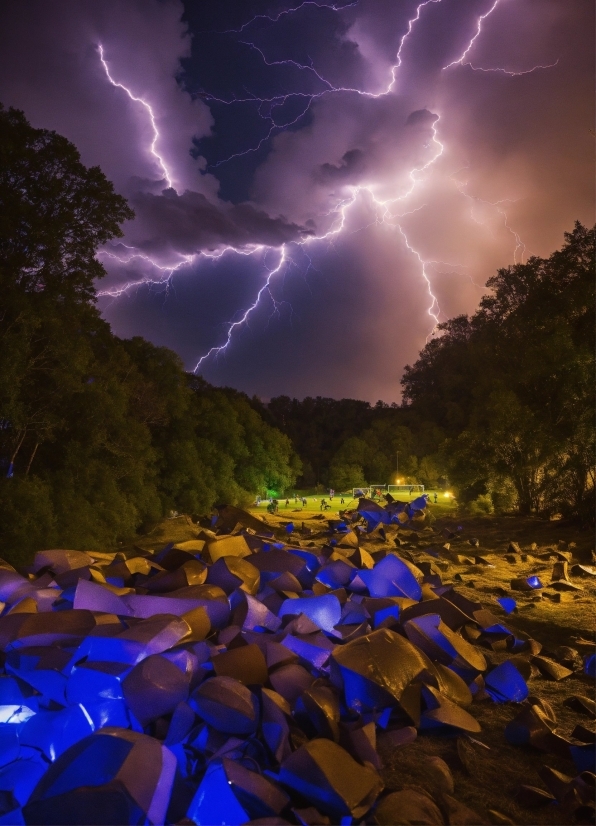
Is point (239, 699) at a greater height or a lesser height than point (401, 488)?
greater

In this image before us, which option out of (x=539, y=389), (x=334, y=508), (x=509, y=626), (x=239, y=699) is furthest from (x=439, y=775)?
(x=334, y=508)

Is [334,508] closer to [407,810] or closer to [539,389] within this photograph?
[539,389]

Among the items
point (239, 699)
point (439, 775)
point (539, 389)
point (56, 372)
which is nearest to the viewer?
point (439, 775)

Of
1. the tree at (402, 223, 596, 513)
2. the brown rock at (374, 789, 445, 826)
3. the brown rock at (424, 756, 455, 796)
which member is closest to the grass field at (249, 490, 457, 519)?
the tree at (402, 223, 596, 513)

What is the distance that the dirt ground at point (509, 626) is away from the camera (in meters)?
2.37

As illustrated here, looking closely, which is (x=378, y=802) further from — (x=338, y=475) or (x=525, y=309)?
Result: (x=338, y=475)

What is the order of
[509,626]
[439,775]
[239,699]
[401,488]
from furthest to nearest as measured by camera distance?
[401,488], [509,626], [239,699], [439,775]

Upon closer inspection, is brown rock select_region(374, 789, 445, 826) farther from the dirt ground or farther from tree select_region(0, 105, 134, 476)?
tree select_region(0, 105, 134, 476)

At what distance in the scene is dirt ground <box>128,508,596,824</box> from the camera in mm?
2365

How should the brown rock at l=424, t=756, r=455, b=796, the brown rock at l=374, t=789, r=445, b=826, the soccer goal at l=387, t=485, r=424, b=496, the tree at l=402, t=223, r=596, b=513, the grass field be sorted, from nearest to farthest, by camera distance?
the brown rock at l=374, t=789, r=445, b=826 < the brown rock at l=424, t=756, r=455, b=796 < the tree at l=402, t=223, r=596, b=513 < the grass field < the soccer goal at l=387, t=485, r=424, b=496

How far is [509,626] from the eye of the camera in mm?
4641

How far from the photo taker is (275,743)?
7.97ft

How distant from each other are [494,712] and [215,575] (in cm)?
226

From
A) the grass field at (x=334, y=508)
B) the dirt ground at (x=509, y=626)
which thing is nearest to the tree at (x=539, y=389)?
the dirt ground at (x=509, y=626)
